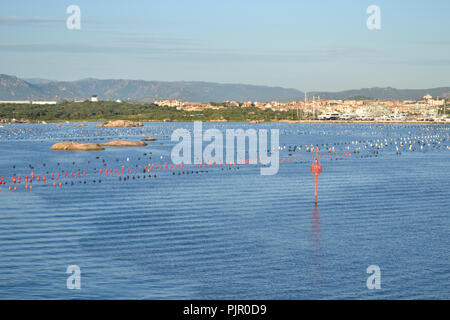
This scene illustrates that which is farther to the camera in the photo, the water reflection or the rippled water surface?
the water reflection

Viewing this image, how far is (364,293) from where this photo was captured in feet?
92.4

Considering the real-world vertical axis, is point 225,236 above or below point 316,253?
above

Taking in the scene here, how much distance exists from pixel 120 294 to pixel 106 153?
88.8m

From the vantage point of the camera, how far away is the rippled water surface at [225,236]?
29250 millimetres

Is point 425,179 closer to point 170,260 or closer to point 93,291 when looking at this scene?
point 170,260

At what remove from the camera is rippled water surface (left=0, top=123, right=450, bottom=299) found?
29250 millimetres

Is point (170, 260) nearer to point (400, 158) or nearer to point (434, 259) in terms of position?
point (434, 259)

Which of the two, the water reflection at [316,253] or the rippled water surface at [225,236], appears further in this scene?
the water reflection at [316,253]

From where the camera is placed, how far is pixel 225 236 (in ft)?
133

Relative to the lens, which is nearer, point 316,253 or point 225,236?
point 316,253

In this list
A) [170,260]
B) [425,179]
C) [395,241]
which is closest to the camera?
[170,260]

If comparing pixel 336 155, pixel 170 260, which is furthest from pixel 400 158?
pixel 170 260
